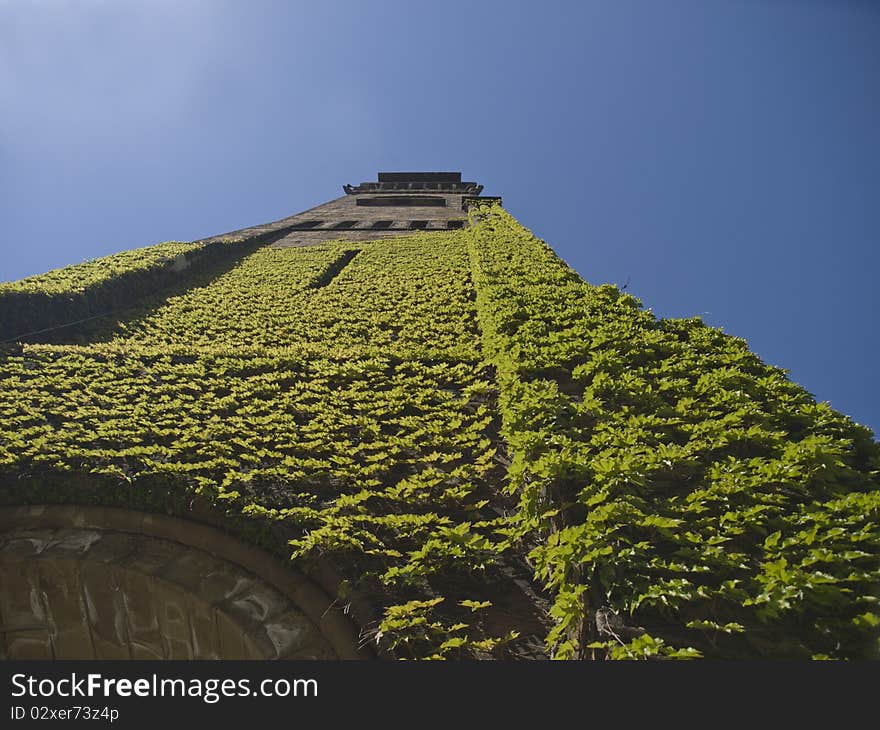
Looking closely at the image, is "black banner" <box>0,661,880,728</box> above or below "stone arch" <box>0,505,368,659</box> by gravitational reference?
below

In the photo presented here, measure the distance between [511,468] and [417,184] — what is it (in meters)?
22.5

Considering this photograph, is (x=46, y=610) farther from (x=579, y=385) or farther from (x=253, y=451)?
(x=579, y=385)

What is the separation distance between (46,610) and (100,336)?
4.40 meters

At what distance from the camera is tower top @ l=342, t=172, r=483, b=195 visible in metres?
22.4

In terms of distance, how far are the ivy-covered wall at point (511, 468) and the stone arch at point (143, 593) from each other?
0.18 m

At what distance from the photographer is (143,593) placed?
10.4 feet

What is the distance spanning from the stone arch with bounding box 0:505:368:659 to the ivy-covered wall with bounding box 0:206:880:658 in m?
0.18

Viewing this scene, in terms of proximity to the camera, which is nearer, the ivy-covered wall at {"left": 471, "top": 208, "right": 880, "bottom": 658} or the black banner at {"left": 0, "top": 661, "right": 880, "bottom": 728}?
the black banner at {"left": 0, "top": 661, "right": 880, "bottom": 728}

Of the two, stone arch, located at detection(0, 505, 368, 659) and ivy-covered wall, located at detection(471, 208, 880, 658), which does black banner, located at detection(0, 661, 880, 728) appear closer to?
ivy-covered wall, located at detection(471, 208, 880, 658)

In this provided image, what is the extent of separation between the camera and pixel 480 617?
253 centimetres

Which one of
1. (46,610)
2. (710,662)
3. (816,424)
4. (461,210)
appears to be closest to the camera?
(710,662)

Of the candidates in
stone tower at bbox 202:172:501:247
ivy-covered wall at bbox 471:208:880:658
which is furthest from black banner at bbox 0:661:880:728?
stone tower at bbox 202:172:501:247

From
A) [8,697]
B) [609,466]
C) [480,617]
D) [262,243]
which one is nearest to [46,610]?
[8,697]

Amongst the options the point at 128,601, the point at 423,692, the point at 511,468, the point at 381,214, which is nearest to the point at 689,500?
the point at 511,468
